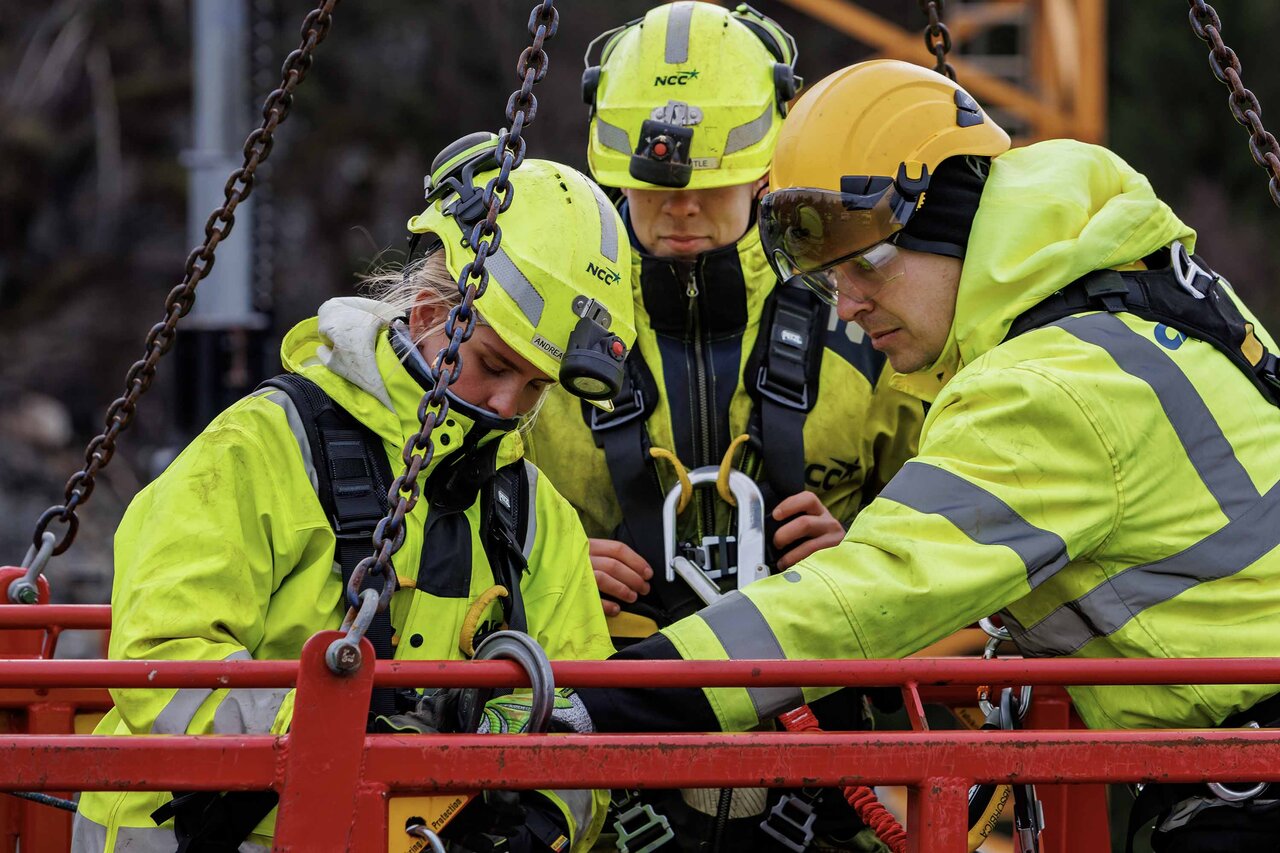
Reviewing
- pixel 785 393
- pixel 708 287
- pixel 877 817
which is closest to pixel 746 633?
pixel 877 817

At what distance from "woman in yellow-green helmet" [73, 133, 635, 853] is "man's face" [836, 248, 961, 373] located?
1.56 feet

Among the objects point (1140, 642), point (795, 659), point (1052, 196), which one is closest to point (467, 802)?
point (795, 659)

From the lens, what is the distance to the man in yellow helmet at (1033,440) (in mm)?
2641

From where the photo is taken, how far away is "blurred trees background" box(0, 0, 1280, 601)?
54.8ft

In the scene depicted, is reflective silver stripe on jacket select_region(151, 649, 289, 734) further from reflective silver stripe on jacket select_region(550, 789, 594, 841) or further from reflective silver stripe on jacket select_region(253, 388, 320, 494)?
reflective silver stripe on jacket select_region(550, 789, 594, 841)

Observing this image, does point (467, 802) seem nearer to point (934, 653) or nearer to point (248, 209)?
point (934, 653)

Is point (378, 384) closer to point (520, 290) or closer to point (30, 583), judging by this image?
point (520, 290)

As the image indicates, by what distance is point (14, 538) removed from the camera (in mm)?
11859

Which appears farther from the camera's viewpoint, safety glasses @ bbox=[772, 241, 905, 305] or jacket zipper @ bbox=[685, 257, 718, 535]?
jacket zipper @ bbox=[685, 257, 718, 535]

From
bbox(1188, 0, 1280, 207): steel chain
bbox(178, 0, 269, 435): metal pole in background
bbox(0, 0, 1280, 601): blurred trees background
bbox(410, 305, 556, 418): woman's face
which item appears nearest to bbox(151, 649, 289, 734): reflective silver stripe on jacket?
bbox(410, 305, 556, 418): woman's face

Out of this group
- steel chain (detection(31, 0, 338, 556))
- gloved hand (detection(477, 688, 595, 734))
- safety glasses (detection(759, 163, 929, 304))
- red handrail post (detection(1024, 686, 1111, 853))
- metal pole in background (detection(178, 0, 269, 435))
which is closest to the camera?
gloved hand (detection(477, 688, 595, 734))

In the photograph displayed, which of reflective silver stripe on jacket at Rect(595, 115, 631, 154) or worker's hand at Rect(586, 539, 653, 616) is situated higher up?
reflective silver stripe on jacket at Rect(595, 115, 631, 154)

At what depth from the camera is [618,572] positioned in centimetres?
365

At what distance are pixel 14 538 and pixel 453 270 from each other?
1005 centimetres
